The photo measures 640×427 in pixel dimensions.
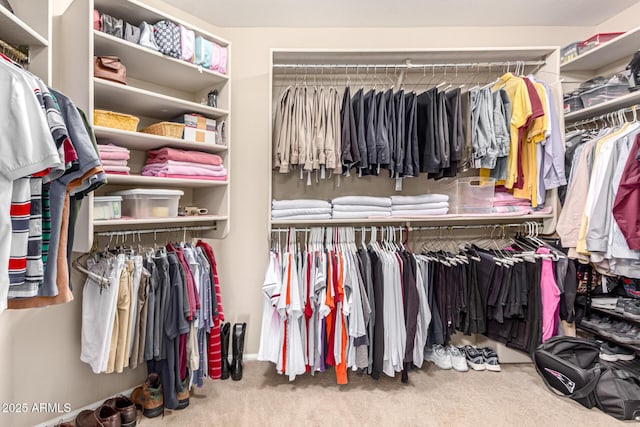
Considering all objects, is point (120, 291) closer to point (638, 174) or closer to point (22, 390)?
point (22, 390)

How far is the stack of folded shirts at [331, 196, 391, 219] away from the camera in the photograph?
92.5 inches

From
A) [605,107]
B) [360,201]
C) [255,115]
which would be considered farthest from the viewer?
[255,115]

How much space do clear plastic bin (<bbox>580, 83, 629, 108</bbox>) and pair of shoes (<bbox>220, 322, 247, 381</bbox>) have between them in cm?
299

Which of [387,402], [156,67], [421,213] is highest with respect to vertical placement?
[156,67]

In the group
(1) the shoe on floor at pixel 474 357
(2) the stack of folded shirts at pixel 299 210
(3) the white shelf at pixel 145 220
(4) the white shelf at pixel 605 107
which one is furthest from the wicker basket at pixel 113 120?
(4) the white shelf at pixel 605 107

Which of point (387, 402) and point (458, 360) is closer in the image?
point (387, 402)

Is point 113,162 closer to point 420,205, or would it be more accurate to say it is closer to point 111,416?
point 111,416

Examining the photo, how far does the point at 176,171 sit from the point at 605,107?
2.88 meters

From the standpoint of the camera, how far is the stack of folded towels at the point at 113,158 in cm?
176

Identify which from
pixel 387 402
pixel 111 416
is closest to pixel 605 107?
pixel 387 402

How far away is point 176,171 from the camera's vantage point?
2.02 meters

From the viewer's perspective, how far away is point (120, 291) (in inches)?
68.4

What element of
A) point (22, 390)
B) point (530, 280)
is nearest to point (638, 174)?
point (530, 280)

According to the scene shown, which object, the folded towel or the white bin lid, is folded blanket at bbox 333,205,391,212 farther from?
the white bin lid
